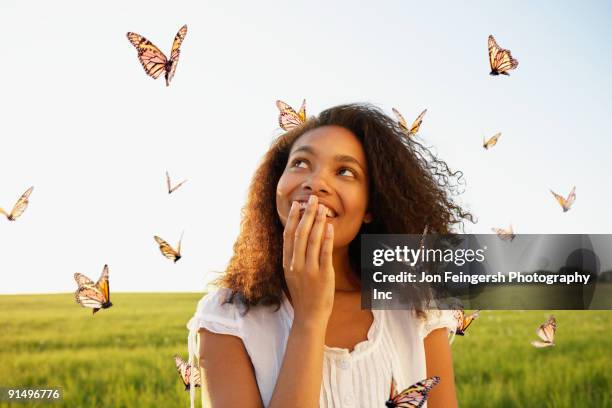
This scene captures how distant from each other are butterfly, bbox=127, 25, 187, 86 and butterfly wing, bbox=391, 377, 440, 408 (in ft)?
10.3

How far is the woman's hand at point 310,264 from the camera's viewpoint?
7.81 ft

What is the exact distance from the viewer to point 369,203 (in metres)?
3.02

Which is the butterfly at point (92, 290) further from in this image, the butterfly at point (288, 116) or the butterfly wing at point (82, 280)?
the butterfly at point (288, 116)

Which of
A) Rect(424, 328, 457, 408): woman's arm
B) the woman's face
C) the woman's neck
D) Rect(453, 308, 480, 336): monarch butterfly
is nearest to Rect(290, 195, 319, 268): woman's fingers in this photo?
the woman's face

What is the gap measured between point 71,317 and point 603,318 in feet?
32.6

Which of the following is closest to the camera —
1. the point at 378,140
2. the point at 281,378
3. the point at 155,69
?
the point at 281,378

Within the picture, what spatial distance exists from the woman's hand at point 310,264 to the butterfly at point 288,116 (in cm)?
102

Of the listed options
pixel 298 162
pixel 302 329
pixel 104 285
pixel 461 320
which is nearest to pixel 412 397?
pixel 302 329

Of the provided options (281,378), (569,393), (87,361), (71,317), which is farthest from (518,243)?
(71,317)

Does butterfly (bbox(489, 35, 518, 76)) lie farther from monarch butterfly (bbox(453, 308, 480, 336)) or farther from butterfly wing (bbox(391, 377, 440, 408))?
butterfly wing (bbox(391, 377, 440, 408))

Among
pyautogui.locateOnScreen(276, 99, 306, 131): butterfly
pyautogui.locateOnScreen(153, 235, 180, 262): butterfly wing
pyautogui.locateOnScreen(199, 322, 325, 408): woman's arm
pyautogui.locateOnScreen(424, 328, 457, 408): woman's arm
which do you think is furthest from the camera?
pyautogui.locateOnScreen(153, 235, 180, 262): butterfly wing

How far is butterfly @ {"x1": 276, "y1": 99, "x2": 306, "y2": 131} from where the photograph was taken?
3.43 meters

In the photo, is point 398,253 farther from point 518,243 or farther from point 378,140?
point 518,243

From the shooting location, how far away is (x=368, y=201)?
300 centimetres
